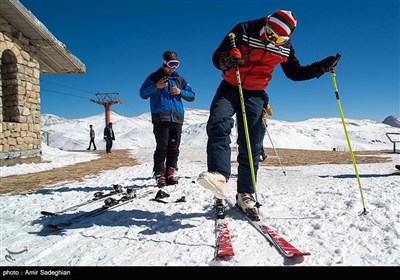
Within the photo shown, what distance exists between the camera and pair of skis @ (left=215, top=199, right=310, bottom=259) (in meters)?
1.96

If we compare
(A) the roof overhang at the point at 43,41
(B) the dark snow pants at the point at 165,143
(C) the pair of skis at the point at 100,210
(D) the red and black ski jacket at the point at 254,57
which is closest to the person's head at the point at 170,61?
(B) the dark snow pants at the point at 165,143

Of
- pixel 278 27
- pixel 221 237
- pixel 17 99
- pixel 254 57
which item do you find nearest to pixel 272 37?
pixel 278 27

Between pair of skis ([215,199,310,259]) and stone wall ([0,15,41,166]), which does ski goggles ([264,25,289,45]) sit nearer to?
pair of skis ([215,199,310,259])

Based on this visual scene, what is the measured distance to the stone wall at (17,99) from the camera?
9.12 m

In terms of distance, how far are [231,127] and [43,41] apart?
10558 millimetres

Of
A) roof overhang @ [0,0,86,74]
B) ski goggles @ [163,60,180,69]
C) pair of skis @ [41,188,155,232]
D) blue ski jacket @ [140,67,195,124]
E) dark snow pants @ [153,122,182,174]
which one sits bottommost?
pair of skis @ [41,188,155,232]

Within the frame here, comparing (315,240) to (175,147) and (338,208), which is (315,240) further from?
(175,147)

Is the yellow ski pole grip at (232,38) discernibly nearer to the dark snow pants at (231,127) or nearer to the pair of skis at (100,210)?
the dark snow pants at (231,127)

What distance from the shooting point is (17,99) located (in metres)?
9.64

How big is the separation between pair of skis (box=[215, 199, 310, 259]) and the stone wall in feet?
28.9

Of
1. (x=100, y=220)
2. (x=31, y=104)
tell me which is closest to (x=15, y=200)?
(x=100, y=220)

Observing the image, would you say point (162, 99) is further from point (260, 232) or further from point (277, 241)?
point (277, 241)

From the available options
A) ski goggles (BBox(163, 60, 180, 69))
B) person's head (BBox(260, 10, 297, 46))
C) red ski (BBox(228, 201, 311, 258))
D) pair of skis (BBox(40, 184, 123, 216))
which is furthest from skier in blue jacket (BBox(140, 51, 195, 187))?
red ski (BBox(228, 201, 311, 258))

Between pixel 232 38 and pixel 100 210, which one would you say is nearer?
pixel 232 38
